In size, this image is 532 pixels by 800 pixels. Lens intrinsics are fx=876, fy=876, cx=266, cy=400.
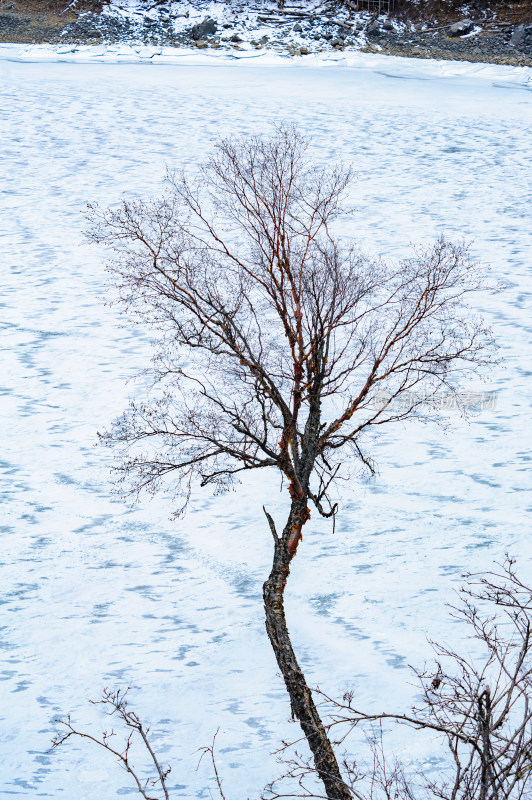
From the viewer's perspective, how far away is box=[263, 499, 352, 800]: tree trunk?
4777mm

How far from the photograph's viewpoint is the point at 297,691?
4988 millimetres

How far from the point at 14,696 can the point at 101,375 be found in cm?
532

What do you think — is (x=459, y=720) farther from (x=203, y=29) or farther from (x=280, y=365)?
(x=203, y=29)

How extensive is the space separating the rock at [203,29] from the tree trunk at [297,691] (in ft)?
68.5

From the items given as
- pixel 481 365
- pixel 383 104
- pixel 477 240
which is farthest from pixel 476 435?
pixel 383 104

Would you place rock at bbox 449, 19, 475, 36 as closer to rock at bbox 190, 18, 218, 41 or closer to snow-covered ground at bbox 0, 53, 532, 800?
rock at bbox 190, 18, 218, 41

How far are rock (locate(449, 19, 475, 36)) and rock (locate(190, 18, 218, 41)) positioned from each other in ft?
20.7

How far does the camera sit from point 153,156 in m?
19.0

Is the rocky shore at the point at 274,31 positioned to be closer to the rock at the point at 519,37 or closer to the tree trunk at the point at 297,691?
the rock at the point at 519,37

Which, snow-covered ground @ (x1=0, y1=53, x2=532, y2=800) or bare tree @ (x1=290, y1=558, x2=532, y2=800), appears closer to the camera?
bare tree @ (x1=290, y1=558, x2=532, y2=800)

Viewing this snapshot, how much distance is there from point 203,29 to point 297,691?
21893 mm

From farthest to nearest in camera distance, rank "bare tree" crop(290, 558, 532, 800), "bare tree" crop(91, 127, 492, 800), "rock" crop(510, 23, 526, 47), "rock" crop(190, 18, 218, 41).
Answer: "rock" crop(190, 18, 218, 41) → "rock" crop(510, 23, 526, 47) → "bare tree" crop(91, 127, 492, 800) → "bare tree" crop(290, 558, 532, 800)

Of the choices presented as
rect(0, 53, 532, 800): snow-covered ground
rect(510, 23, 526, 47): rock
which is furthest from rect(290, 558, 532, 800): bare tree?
rect(510, 23, 526, 47): rock

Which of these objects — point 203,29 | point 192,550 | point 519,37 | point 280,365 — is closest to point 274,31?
point 203,29
